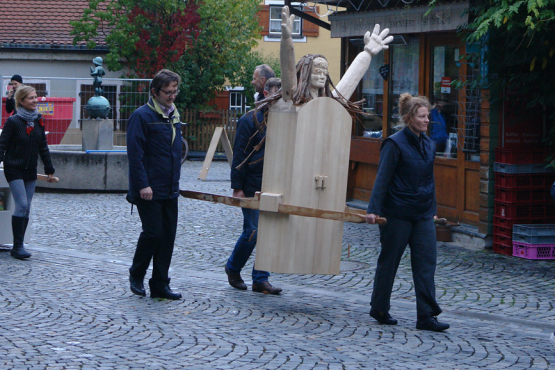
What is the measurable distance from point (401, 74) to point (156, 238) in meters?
6.39

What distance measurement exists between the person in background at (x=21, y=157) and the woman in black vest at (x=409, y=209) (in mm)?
4150

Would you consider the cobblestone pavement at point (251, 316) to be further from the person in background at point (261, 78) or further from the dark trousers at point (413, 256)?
the person in background at point (261, 78)

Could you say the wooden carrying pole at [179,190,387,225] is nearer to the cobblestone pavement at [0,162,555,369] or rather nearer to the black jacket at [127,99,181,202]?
the black jacket at [127,99,181,202]

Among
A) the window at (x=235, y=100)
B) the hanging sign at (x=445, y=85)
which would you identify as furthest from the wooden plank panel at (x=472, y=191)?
the window at (x=235, y=100)

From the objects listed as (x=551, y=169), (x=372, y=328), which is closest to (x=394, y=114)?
(x=551, y=169)

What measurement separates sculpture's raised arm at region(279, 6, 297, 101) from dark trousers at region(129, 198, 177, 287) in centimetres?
147

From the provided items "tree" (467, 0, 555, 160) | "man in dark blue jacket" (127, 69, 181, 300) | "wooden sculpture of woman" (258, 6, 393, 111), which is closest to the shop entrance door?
"tree" (467, 0, 555, 160)

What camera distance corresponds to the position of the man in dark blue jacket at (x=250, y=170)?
7.38 meters

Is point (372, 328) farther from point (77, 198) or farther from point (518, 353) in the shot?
point (77, 198)

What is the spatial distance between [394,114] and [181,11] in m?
14.1

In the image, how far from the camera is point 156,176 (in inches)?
281

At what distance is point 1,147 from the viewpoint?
9.05m

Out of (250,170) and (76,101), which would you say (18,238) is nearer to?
(250,170)

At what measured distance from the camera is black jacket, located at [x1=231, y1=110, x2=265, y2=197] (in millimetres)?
7389
